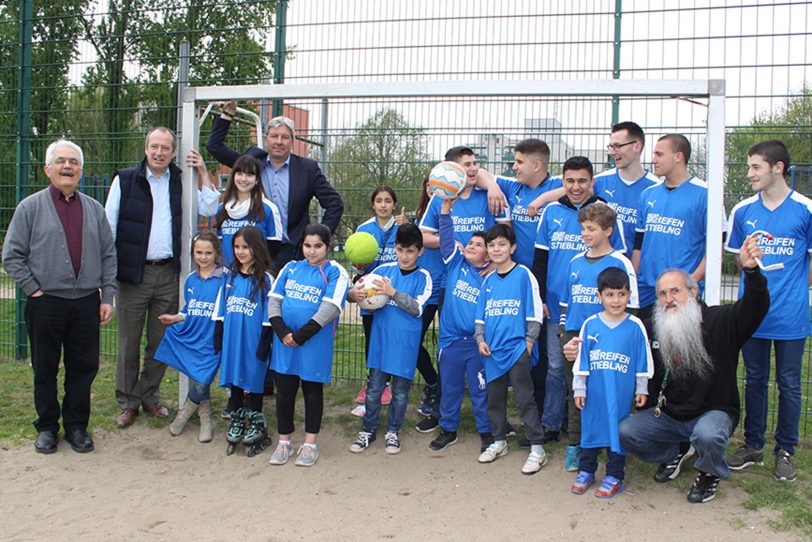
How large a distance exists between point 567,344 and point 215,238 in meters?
2.87

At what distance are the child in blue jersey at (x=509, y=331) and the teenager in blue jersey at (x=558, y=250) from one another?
21cm

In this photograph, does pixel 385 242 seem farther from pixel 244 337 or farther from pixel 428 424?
pixel 428 424

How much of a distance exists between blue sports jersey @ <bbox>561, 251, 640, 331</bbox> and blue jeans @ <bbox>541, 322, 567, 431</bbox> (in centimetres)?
29

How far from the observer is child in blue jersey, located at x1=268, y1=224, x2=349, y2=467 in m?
4.94

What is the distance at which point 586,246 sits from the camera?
16.0 feet

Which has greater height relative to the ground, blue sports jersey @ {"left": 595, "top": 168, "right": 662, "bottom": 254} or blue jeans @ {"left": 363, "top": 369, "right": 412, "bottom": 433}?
blue sports jersey @ {"left": 595, "top": 168, "right": 662, "bottom": 254}

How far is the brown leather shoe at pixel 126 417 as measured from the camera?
577cm

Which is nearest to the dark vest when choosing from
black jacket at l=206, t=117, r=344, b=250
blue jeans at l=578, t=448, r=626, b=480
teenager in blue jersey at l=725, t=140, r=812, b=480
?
black jacket at l=206, t=117, r=344, b=250

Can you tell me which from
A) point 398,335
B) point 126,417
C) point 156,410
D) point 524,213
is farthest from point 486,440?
point 126,417

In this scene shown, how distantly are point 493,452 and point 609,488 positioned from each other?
0.90m

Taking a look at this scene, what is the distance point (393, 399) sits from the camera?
17.3 feet

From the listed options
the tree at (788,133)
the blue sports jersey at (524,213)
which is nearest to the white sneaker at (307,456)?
the blue sports jersey at (524,213)

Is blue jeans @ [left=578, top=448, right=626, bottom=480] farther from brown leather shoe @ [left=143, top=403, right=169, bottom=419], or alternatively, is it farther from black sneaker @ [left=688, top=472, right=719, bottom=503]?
brown leather shoe @ [left=143, top=403, right=169, bottom=419]

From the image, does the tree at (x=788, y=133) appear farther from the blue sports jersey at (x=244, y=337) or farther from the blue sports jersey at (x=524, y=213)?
the blue sports jersey at (x=244, y=337)
